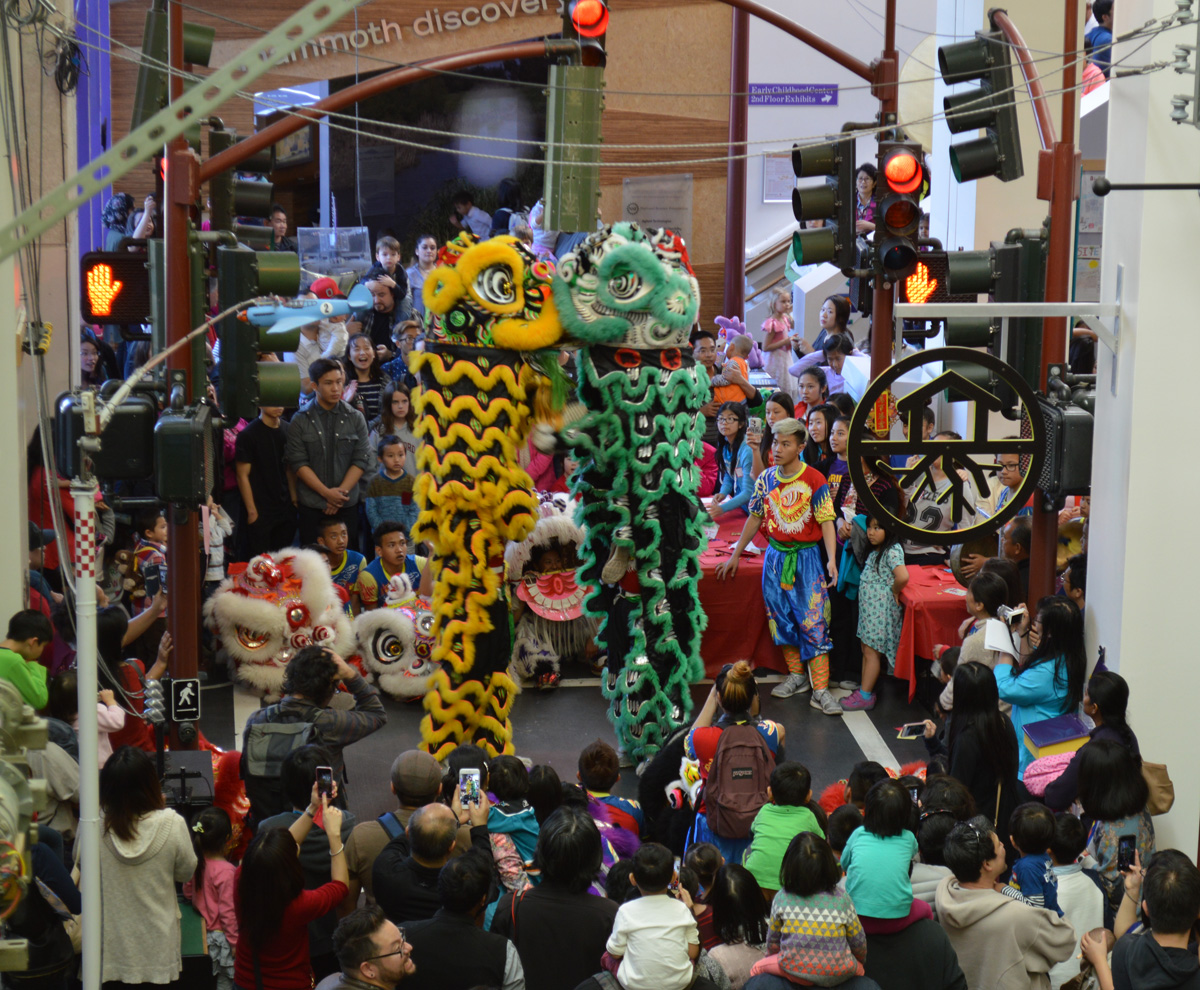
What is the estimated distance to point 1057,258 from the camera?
859 cm

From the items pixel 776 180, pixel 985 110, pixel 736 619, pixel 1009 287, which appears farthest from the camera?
pixel 776 180

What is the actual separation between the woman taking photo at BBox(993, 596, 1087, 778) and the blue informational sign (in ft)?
41.3

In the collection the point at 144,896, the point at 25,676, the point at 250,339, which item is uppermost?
the point at 250,339

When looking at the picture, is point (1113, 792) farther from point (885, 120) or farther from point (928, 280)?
point (885, 120)

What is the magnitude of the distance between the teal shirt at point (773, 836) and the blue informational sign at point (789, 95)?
14.4 m

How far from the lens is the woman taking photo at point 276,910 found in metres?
6.20

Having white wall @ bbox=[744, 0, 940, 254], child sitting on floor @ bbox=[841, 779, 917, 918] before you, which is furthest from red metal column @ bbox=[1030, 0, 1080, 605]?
white wall @ bbox=[744, 0, 940, 254]

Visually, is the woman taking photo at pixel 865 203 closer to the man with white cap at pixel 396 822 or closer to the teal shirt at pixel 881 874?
the man with white cap at pixel 396 822

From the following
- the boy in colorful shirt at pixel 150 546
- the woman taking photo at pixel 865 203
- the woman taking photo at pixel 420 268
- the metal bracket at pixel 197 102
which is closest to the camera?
the metal bracket at pixel 197 102

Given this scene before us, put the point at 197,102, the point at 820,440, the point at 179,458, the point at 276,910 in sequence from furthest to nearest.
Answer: the point at 820,440, the point at 179,458, the point at 276,910, the point at 197,102

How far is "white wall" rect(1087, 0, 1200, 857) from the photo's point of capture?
7.82 meters

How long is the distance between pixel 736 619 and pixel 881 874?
5448mm

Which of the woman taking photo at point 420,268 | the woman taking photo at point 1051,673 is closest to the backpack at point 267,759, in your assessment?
the woman taking photo at point 1051,673

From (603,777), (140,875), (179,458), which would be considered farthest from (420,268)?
(140,875)
